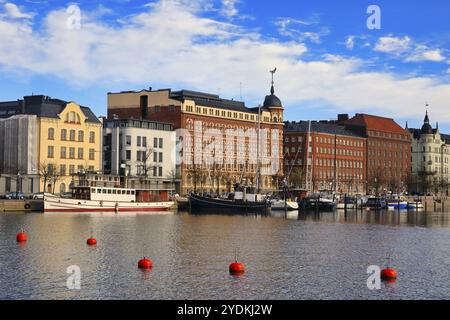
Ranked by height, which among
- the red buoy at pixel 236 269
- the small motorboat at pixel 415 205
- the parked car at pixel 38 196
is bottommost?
the red buoy at pixel 236 269

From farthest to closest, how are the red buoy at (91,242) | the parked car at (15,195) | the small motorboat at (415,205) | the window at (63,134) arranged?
the small motorboat at (415,205)
the window at (63,134)
the parked car at (15,195)
the red buoy at (91,242)

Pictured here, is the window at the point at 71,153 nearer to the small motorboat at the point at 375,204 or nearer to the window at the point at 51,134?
the window at the point at 51,134

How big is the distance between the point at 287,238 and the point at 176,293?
33.0m

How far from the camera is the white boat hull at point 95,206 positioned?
111 metres

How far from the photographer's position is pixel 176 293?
39875mm

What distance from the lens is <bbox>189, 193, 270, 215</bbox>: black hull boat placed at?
432 ft

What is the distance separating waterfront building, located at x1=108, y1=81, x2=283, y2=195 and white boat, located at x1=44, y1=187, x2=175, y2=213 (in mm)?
36594

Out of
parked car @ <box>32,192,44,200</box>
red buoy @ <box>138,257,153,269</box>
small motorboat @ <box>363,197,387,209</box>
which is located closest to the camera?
red buoy @ <box>138,257,153,269</box>

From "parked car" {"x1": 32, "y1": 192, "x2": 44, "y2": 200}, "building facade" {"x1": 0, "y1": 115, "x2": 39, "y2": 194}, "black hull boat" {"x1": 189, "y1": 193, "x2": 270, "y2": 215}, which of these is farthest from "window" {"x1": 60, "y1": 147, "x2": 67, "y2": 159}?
"black hull boat" {"x1": 189, "y1": 193, "x2": 270, "y2": 215}

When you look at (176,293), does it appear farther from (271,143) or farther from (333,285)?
(271,143)

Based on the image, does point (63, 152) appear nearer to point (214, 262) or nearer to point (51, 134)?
point (51, 134)

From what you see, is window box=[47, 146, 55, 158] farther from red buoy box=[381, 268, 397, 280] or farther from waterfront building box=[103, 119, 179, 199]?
red buoy box=[381, 268, 397, 280]

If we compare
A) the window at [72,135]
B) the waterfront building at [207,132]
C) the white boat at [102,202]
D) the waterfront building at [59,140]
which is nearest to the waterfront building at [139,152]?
the waterfront building at [207,132]
